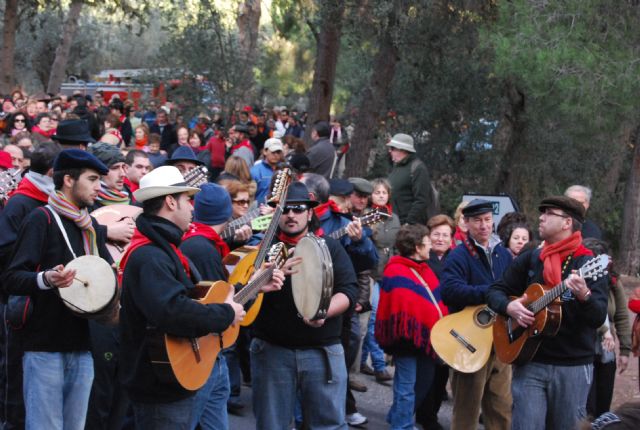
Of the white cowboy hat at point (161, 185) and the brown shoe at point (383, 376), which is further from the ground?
the white cowboy hat at point (161, 185)

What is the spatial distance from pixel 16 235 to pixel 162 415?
1536 mm

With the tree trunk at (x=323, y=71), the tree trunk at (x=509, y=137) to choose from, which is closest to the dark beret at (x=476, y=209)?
the tree trunk at (x=323, y=71)

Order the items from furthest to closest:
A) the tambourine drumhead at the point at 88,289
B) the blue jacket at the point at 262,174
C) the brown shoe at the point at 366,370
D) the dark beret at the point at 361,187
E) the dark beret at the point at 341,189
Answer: the blue jacket at the point at 262,174 < the brown shoe at the point at 366,370 < the dark beret at the point at 361,187 < the dark beret at the point at 341,189 < the tambourine drumhead at the point at 88,289

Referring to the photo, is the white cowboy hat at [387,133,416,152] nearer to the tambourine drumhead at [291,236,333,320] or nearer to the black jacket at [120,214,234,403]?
the tambourine drumhead at [291,236,333,320]

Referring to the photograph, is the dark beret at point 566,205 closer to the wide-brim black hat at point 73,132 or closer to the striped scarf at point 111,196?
the striped scarf at point 111,196

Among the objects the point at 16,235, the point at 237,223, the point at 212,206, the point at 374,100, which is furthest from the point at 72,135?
the point at 374,100

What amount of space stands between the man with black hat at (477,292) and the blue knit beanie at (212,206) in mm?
1829

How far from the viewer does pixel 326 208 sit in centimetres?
848

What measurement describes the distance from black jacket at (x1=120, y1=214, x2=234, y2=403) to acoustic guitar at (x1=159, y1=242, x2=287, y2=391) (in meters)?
0.09

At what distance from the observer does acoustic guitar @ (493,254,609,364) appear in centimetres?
600

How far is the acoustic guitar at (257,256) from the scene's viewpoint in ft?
20.7

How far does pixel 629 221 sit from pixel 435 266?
7.93 meters

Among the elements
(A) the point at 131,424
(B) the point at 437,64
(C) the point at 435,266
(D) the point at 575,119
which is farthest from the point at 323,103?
(A) the point at 131,424

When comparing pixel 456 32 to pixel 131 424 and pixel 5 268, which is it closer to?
pixel 131 424
